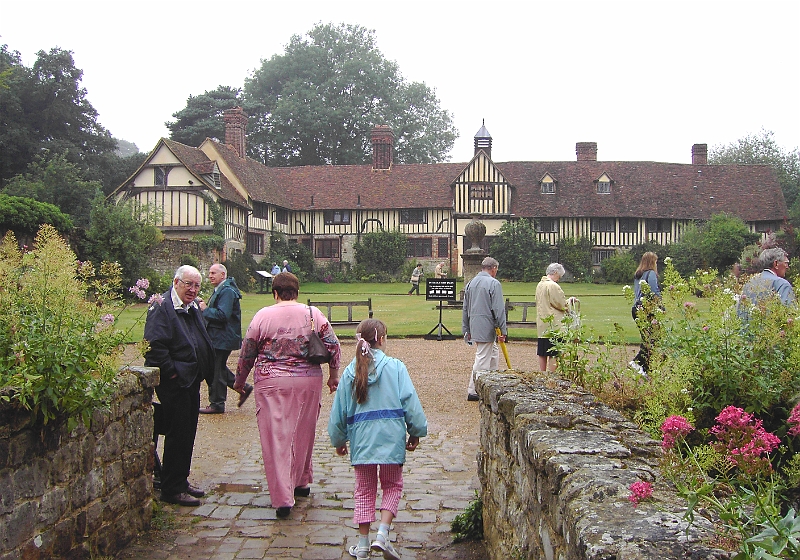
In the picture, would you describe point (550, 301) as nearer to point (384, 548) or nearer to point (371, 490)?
point (371, 490)

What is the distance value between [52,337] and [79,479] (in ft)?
2.84

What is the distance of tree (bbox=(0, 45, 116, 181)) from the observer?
44.5m

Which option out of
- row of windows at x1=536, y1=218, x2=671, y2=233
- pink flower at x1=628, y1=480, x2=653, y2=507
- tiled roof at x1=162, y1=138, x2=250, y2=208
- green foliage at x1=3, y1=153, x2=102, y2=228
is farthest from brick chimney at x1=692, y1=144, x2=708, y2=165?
pink flower at x1=628, y1=480, x2=653, y2=507

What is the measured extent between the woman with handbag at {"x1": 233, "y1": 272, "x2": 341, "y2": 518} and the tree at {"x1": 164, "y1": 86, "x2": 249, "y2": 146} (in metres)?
49.6

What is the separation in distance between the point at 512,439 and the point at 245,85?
61.2 metres

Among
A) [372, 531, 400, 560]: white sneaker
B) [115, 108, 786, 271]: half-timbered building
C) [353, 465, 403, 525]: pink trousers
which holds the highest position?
[115, 108, 786, 271]: half-timbered building

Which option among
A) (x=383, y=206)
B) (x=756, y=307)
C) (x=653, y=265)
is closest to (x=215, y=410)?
(x=653, y=265)

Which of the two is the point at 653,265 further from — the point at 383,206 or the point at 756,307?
the point at 383,206

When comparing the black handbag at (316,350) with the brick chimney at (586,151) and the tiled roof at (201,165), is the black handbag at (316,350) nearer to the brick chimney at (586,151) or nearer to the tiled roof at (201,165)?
the tiled roof at (201,165)

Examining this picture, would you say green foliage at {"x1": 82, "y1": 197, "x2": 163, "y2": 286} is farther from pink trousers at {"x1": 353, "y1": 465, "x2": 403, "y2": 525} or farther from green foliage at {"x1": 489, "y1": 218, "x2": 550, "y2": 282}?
pink trousers at {"x1": 353, "y1": 465, "x2": 403, "y2": 525}

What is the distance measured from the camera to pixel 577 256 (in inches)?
1629

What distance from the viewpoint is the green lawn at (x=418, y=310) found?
17641mm

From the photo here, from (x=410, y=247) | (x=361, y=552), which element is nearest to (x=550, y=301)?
(x=361, y=552)

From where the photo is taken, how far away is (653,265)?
952 cm
